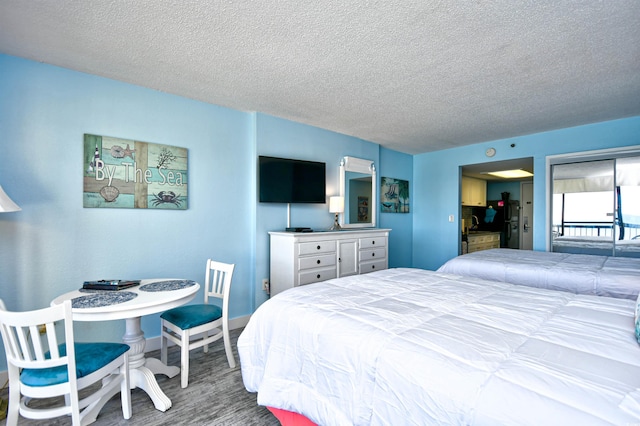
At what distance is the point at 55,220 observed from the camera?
7.83ft

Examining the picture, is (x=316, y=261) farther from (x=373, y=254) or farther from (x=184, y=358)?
(x=184, y=358)

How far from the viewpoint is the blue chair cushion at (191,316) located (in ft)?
7.21

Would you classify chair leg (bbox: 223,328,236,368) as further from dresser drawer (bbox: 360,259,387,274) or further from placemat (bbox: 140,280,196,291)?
dresser drawer (bbox: 360,259,387,274)

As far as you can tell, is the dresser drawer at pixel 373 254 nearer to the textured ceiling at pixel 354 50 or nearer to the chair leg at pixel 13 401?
the textured ceiling at pixel 354 50

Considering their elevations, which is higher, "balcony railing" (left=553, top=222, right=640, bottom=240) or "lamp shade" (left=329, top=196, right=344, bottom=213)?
"lamp shade" (left=329, top=196, right=344, bottom=213)

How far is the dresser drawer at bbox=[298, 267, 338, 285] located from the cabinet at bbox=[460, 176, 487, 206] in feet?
13.5

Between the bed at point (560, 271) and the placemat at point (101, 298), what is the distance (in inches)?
120

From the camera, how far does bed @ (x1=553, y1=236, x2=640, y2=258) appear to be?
12.2ft

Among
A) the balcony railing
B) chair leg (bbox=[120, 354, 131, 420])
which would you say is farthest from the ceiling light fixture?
chair leg (bbox=[120, 354, 131, 420])

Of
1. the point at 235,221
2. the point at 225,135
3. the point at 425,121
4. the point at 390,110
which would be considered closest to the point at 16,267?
the point at 235,221

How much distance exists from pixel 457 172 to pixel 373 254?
240cm

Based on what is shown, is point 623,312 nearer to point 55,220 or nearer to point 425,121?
point 425,121

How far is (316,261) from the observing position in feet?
11.3

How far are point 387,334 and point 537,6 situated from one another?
2.00 meters
